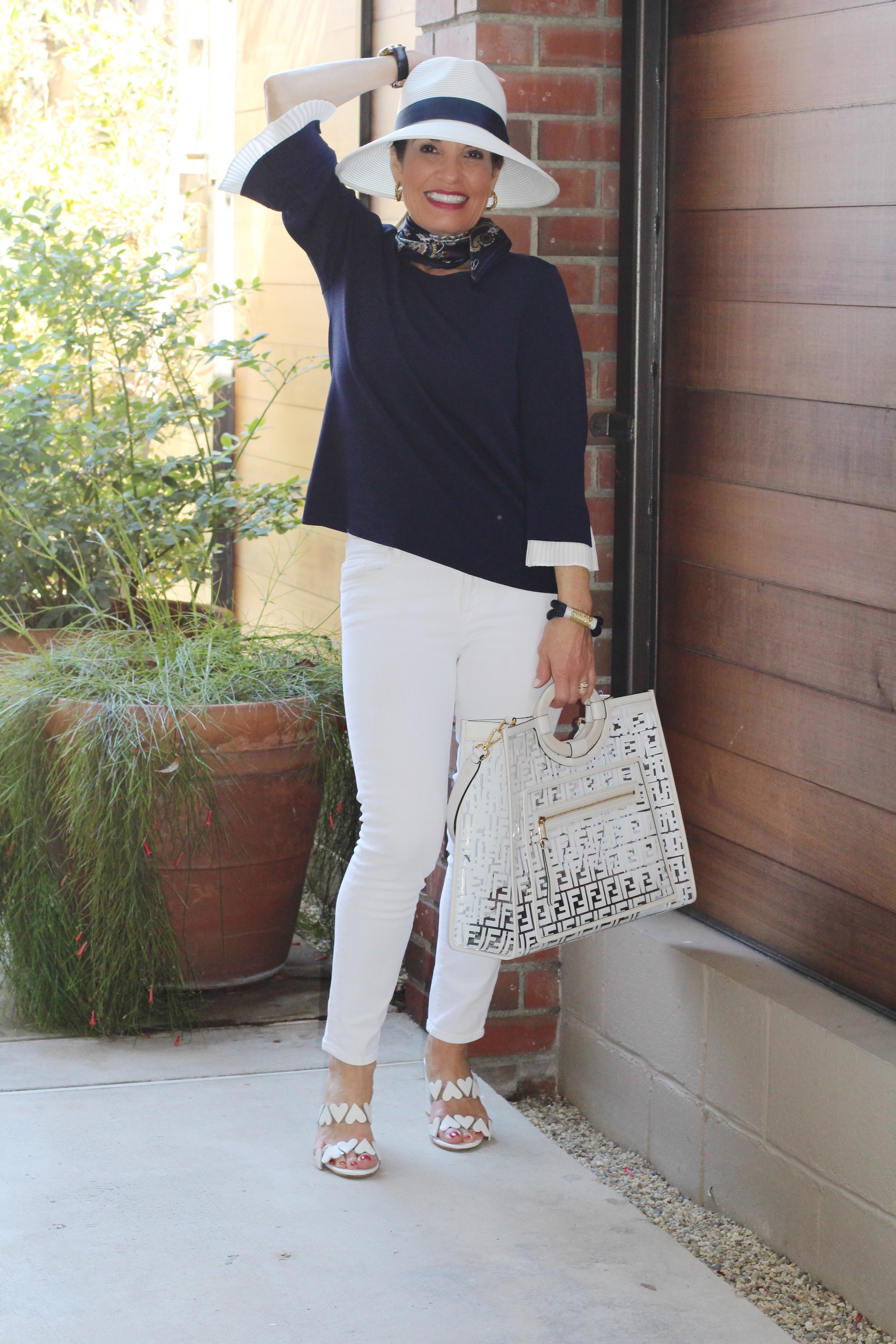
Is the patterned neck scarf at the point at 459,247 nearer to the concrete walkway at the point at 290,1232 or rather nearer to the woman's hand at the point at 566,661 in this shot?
the woman's hand at the point at 566,661

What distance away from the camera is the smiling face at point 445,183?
215 cm

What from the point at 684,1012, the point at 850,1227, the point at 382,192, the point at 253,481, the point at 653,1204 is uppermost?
the point at 382,192

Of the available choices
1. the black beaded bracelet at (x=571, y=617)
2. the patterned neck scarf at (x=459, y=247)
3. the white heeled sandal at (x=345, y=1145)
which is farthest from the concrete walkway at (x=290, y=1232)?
the patterned neck scarf at (x=459, y=247)

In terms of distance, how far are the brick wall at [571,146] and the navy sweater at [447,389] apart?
0.44 meters

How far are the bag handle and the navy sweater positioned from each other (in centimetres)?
19

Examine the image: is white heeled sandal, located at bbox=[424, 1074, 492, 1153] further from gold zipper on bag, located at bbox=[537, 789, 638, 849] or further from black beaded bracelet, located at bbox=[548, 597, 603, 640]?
black beaded bracelet, located at bbox=[548, 597, 603, 640]

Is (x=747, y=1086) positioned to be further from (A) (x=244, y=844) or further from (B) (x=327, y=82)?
(B) (x=327, y=82)

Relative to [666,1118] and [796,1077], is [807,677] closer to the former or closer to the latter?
[796,1077]

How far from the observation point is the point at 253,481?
4.43 metres

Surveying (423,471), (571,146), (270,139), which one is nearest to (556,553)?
(423,471)

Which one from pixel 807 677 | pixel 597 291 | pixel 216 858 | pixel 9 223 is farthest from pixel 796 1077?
pixel 9 223

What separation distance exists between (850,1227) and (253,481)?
9.63 ft

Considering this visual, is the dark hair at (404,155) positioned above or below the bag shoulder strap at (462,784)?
above

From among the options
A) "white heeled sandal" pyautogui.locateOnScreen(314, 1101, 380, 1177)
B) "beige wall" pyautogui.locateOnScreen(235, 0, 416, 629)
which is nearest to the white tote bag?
"white heeled sandal" pyautogui.locateOnScreen(314, 1101, 380, 1177)
